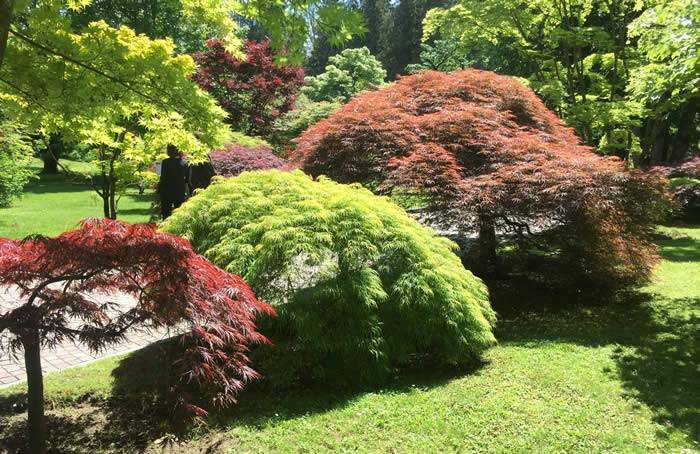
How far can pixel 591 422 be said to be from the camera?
3.87 metres

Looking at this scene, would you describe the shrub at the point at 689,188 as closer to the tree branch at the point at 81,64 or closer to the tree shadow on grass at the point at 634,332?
the tree shadow on grass at the point at 634,332

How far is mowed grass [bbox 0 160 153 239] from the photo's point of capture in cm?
1240

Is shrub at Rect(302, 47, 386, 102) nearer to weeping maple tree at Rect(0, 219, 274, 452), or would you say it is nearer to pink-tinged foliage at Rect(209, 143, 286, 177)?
pink-tinged foliage at Rect(209, 143, 286, 177)

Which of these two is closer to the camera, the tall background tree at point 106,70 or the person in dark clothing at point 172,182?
the tall background tree at point 106,70

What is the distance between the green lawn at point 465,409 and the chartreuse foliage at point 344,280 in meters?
0.34

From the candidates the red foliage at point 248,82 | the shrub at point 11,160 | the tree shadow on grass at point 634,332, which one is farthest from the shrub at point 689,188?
the shrub at point 11,160

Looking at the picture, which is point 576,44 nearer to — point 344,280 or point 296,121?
point 296,121

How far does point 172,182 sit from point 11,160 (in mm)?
8306

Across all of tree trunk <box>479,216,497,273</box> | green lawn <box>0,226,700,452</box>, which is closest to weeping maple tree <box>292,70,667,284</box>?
Result: tree trunk <box>479,216,497,273</box>

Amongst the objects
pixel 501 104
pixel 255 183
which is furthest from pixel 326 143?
pixel 501 104

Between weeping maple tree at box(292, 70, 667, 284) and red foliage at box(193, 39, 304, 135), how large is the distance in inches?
453

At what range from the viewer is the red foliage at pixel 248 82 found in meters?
19.3

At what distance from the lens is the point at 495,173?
264 inches

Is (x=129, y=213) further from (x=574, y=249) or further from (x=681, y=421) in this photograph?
(x=681, y=421)
